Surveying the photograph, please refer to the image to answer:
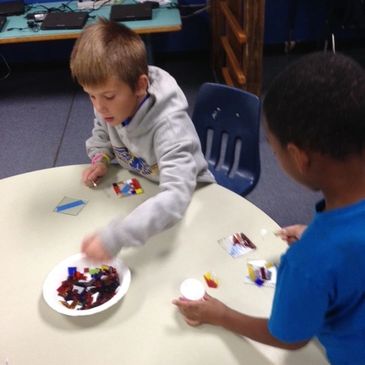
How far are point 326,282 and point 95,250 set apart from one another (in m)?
0.53

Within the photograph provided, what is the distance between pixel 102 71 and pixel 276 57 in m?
3.03

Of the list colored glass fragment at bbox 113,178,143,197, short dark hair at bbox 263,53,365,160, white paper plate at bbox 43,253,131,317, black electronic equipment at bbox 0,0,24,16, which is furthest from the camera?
black electronic equipment at bbox 0,0,24,16

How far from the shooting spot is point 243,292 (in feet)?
3.11

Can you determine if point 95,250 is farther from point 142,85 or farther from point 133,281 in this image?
point 142,85

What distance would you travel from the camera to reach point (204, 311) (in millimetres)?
874

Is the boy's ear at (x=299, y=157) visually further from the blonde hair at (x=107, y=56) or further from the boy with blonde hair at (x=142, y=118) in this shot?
the blonde hair at (x=107, y=56)

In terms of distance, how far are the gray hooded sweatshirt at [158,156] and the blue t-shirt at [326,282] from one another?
1.35 ft

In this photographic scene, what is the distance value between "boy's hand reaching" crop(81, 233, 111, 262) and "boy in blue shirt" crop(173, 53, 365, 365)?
418 mm

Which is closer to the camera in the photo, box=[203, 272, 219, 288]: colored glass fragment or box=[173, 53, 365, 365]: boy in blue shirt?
box=[173, 53, 365, 365]: boy in blue shirt

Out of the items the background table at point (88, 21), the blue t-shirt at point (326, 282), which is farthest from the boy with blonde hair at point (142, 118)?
the background table at point (88, 21)

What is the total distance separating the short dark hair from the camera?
1.91ft

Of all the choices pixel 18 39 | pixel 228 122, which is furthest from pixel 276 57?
pixel 228 122

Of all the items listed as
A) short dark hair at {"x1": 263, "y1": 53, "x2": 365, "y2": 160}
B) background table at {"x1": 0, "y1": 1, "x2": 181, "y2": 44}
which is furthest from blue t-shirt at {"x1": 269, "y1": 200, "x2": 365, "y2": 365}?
background table at {"x1": 0, "y1": 1, "x2": 181, "y2": 44}

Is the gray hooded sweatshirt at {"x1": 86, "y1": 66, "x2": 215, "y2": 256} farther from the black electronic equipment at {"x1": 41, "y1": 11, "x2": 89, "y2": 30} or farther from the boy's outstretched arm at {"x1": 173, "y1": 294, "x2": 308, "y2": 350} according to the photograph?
the black electronic equipment at {"x1": 41, "y1": 11, "x2": 89, "y2": 30}
